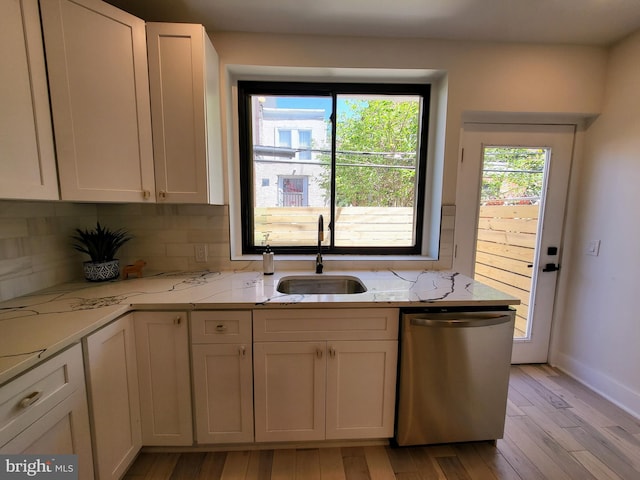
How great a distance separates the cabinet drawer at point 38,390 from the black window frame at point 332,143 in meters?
1.30

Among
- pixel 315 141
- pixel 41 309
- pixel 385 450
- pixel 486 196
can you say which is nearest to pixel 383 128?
pixel 315 141

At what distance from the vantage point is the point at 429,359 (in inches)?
57.3

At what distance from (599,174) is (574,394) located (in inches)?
65.3

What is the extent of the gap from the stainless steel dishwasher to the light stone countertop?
101 millimetres

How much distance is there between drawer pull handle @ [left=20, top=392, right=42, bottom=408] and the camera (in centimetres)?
84

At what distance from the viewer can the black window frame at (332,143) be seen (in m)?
2.08

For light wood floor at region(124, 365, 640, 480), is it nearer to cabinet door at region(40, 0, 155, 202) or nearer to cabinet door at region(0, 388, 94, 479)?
cabinet door at region(0, 388, 94, 479)

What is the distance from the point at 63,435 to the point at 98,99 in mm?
1522

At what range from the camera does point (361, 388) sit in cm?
149

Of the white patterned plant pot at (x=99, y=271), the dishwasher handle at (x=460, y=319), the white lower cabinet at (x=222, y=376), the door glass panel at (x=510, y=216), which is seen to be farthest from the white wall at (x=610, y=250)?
the white patterned plant pot at (x=99, y=271)

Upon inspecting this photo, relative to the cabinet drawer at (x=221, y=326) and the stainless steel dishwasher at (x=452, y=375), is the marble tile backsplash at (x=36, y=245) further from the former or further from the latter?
the stainless steel dishwasher at (x=452, y=375)

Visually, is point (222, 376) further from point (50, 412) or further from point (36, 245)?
point (36, 245)

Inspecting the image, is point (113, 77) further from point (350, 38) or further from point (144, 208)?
point (350, 38)

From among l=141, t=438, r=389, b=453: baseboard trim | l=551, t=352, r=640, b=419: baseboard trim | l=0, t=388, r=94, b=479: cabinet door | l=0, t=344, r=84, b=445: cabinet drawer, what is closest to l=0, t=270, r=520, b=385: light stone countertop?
l=0, t=344, r=84, b=445: cabinet drawer
